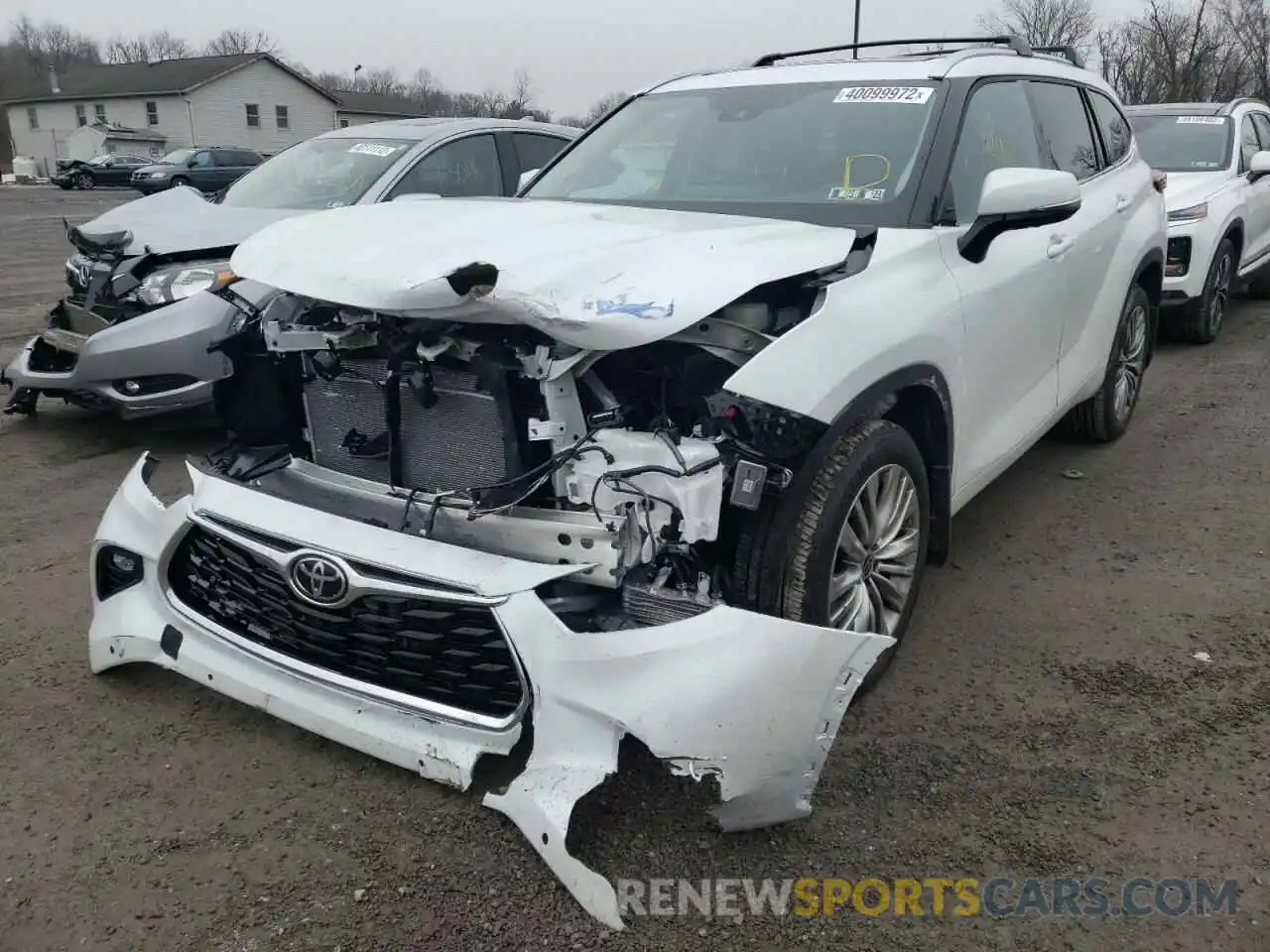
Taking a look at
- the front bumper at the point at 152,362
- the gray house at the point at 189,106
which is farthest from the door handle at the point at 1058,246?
the gray house at the point at 189,106

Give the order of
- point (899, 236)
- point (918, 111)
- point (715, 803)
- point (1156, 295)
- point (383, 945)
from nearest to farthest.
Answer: point (383, 945), point (715, 803), point (899, 236), point (918, 111), point (1156, 295)

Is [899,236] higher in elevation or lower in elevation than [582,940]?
higher

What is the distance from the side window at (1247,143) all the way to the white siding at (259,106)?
165ft

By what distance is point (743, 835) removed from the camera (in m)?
2.50

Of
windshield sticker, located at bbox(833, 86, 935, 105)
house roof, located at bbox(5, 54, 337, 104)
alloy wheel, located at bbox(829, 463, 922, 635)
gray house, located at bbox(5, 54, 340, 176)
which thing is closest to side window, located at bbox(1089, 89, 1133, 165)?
windshield sticker, located at bbox(833, 86, 935, 105)

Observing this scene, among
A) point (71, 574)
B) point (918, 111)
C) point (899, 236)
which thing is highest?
point (918, 111)

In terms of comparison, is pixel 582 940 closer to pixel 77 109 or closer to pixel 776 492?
pixel 776 492

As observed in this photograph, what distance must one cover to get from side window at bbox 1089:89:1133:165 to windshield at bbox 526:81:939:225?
5.77 ft

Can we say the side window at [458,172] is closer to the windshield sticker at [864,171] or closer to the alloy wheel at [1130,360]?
the windshield sticker at [864,171]

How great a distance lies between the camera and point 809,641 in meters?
2.19

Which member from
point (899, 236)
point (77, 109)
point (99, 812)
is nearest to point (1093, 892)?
point (899, 236)

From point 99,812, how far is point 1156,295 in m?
5.16

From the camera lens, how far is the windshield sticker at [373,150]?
6594 mm

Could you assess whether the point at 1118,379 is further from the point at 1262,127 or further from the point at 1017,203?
the point at 1262,127
